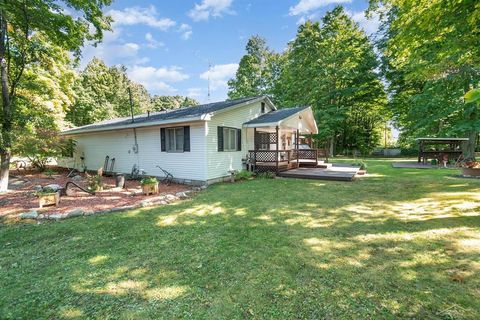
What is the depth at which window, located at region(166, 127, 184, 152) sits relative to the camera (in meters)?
9.52

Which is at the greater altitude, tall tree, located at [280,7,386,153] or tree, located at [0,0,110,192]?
tall tree, located at [280,7,386,153]

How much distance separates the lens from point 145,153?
10773 millimetres

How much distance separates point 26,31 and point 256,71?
24944 millimetres

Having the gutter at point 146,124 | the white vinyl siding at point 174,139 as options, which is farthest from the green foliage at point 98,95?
the white vinyl siding at point 174,139

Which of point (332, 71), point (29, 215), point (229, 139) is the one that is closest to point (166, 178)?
point (229, 139)

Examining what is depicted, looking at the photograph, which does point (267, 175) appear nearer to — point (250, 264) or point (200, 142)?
point (200, 142)

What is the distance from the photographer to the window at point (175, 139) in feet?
31.2

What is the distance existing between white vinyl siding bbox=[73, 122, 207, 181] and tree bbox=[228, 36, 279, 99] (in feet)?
61.5

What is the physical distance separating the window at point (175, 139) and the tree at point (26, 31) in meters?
5.25

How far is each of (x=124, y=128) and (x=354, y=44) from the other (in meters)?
23.7

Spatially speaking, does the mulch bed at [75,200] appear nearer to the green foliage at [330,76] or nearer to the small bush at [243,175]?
the small bush at [243,175]

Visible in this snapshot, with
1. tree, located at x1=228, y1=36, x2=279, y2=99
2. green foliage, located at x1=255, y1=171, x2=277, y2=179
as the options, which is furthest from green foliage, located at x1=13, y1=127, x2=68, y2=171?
tree, located at x1=228, y1=36, x2=279, y2=99

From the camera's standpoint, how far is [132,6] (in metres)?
10.8

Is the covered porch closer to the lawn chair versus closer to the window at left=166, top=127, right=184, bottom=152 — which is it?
the window at left=166, top=127, right=184, bottom=152
